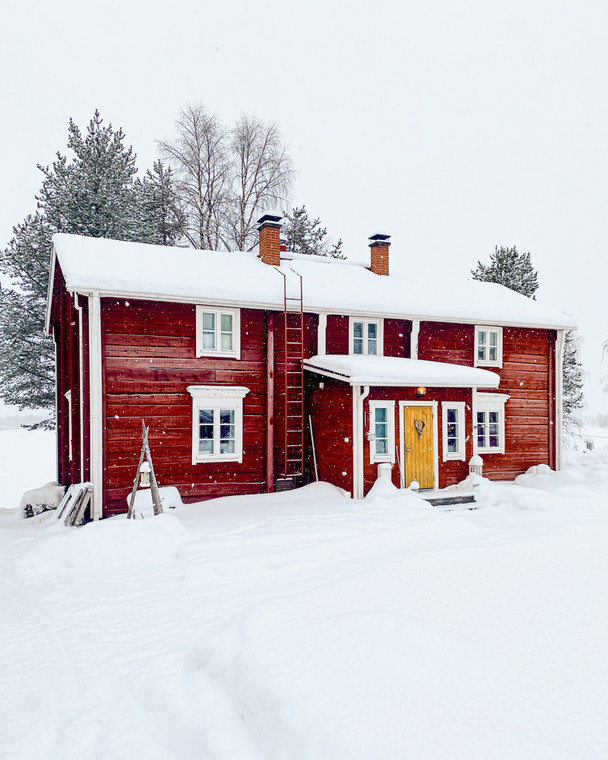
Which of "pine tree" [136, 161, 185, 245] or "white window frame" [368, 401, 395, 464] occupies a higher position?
"pine tree" [136, 161, 185, 245]

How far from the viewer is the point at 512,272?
26.2 metres

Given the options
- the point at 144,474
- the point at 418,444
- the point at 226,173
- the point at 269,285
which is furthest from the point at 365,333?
the point at 226,173

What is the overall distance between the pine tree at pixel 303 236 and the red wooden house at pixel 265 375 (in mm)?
11657

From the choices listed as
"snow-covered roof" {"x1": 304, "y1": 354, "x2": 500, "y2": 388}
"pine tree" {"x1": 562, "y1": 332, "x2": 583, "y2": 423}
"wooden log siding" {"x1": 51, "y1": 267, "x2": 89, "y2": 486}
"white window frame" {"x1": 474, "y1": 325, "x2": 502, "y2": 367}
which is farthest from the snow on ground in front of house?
"pine tree" {"x1": 562, "y1": 332, "x2": 583, "y2": 423}

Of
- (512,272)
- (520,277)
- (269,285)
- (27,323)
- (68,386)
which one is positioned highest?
(512,272)

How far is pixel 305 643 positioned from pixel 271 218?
12770mm

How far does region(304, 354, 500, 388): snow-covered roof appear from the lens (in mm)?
12219

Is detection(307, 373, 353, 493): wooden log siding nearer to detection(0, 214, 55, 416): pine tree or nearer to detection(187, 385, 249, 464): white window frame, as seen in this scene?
detection(187, 385, 249, 464): white window frame

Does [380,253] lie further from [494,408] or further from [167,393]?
[167,393]

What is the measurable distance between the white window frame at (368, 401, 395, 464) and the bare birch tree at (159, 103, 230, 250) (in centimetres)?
1353

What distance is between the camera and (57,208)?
21984 millimetres

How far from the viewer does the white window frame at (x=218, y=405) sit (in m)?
12.7

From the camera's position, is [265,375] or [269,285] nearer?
[265,375]

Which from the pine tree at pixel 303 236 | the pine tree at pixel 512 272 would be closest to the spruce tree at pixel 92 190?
the pine tree at pixel 303 236
